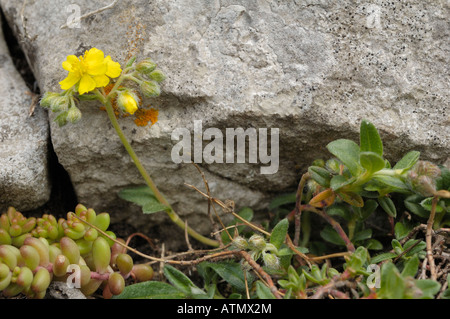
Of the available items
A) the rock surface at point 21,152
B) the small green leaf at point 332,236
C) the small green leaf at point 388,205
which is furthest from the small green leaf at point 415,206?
the rock surface at point 21,152

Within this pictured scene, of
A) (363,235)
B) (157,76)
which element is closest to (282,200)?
(363,235)

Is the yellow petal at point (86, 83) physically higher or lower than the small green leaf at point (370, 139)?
higher

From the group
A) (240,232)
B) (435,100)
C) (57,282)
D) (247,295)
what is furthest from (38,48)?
(435,100)

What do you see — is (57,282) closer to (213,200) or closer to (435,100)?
(213,200)

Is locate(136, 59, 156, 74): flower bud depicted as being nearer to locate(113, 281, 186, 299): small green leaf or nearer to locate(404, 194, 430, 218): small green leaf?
locate(113, 281, 186, 299): small green leaf

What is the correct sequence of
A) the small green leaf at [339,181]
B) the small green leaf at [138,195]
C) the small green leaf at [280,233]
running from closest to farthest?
the small green leaf at [339,181]
the small green leaf at [280,233]
the small green leaf at [138,195]

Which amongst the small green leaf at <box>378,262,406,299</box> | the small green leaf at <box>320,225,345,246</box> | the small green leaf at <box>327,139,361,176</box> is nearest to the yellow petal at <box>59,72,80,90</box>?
the small green leaf at <box>327,139,361,176</box>

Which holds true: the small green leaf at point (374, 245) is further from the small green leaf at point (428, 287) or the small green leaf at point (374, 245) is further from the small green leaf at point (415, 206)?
the small green leaf at point (428, 287)
